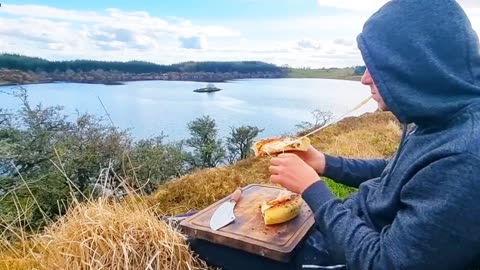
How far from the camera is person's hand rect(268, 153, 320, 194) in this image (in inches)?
49.1

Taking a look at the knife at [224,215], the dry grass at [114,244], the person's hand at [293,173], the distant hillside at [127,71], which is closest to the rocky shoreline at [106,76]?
the distant hillside at [127,71]

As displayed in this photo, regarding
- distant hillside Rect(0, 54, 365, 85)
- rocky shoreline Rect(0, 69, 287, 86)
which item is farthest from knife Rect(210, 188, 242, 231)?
rocky shoreline Rect(0, 69, 287, 86)

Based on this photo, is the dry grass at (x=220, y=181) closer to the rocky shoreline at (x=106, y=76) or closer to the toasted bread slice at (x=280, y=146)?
the toasted bread slice at (x=280, y=146)

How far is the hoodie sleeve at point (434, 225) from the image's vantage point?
33.8 inches

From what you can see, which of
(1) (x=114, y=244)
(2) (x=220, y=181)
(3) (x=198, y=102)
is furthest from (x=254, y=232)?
(3) (x=198, y=102)

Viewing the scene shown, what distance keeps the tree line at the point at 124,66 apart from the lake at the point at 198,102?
0.38 metres

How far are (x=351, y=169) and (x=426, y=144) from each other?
2.28 feet

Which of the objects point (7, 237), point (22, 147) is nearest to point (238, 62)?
point (22, 147)

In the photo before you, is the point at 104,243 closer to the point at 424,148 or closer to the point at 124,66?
the point at 424,148

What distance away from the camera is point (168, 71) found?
42.8ft

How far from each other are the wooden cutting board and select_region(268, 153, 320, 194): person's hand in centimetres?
26

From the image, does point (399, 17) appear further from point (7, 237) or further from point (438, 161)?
point (7, 237)

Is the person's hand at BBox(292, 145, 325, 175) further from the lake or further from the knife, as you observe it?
the knife

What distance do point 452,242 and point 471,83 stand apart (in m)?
0.40
